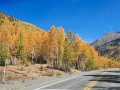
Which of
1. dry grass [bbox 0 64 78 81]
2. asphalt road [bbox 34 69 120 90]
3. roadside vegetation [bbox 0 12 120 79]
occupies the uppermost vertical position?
roadside vegetation [bbox 0 12 120 79]

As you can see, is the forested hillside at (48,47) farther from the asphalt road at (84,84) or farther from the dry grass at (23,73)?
the asphalt road at (84,84)

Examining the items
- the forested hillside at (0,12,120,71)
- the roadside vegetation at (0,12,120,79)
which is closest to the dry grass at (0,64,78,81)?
the roadside vegetation at (0,12,120,79)

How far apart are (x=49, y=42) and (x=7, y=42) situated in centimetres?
1411

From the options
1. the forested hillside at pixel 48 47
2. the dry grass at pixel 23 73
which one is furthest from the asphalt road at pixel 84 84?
the forested hillside at pixel 48 47

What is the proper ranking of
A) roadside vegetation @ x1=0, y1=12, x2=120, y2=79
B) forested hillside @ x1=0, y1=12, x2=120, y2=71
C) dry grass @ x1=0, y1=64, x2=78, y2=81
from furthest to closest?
forested hillside @ x1=0, y1=12, x2=120, y2=71 < roadside vegetation @ x1=0, y1=12, x2=120, y2=79 < dry grass @ x1=0, y1=64, x2=78, y2=81

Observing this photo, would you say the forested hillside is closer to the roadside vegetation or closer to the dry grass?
the roadside vegetation

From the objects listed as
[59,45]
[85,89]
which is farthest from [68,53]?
[85,89]

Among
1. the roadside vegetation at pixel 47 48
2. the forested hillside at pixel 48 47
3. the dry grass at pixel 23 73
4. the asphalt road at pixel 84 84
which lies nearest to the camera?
the asphalt road at pixel 84 84

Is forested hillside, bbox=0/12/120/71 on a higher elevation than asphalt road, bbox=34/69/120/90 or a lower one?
higher

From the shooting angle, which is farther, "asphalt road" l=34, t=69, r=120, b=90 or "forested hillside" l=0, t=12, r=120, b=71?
"forested hillside" l=0, t=12, r=120, b=71

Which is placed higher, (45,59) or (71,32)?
(71,32)

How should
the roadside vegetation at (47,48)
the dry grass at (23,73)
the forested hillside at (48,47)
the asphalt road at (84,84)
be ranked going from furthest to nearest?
the forested hillside at (48,47)
the roadside vegetation at (47,48)
the dry grass at (23,73)
the asphalt road at (84,84)

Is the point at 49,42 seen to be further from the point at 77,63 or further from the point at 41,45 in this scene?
the point at 77,63

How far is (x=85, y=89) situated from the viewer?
23.3 m
